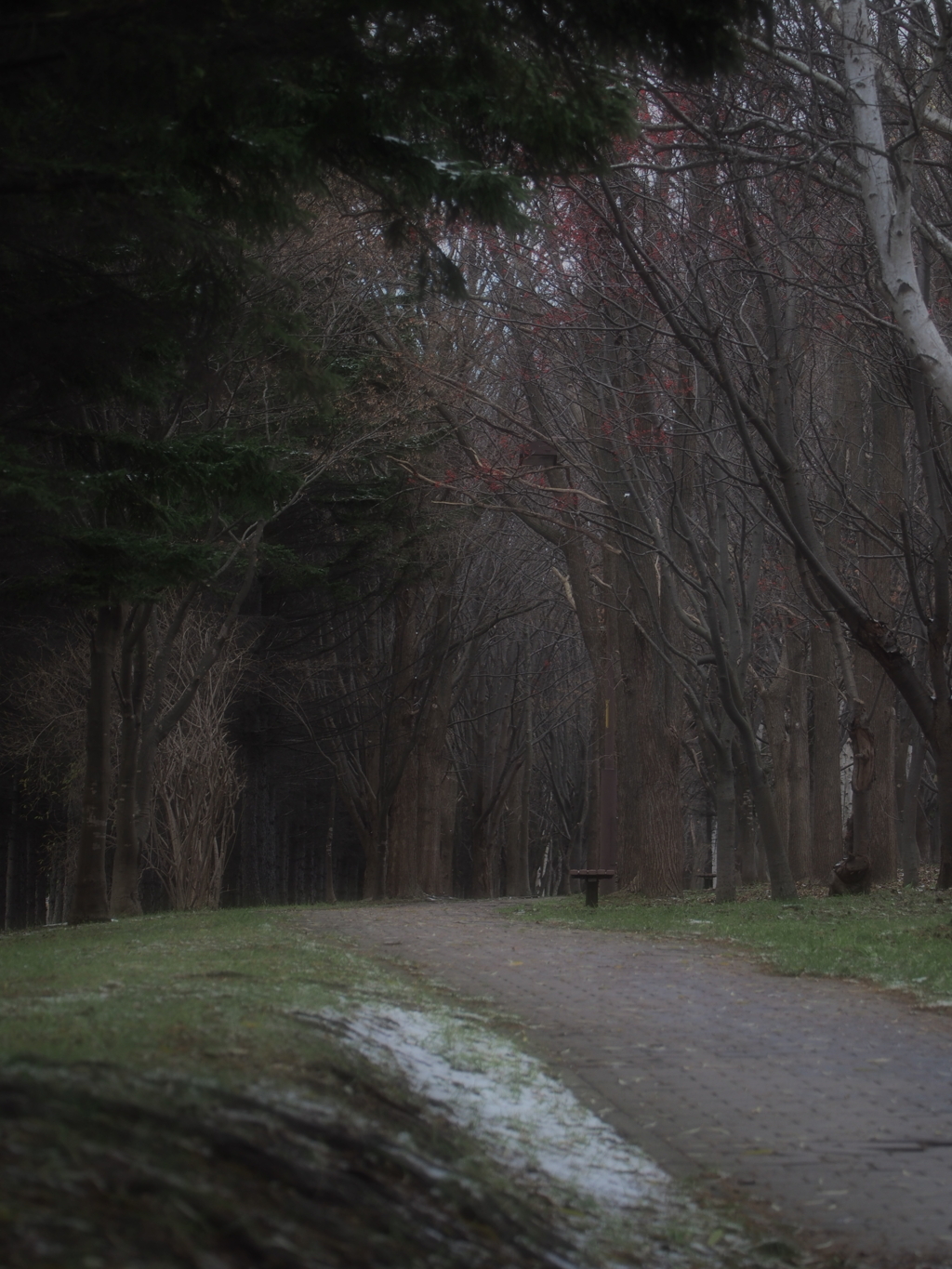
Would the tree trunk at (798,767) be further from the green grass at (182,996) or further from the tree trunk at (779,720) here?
the green grass at (182,996)

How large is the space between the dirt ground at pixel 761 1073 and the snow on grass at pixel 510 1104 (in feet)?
0.72

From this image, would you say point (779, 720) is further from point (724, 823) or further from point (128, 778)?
point (128, 778)

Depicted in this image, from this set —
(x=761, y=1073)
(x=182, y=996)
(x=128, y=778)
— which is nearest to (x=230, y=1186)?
(x=182, y=996)

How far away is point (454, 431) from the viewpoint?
21672mm

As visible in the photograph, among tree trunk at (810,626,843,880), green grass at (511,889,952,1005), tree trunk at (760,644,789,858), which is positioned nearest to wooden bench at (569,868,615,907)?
green grass at (511,889,952,1005)

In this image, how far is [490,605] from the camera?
88.2 ft

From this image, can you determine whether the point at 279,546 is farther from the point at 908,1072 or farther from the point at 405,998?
the point at 908,1072

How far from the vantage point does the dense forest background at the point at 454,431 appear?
688cm

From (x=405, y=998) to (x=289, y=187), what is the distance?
17.0 ft

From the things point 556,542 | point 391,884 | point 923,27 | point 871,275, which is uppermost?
point 923,27

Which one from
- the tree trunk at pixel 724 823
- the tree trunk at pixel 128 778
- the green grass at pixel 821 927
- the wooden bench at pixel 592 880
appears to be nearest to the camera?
the green grass at pixel 821 927

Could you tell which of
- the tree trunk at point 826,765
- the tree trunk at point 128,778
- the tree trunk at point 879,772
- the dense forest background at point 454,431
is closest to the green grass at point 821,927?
the dense forest background at point 454,431

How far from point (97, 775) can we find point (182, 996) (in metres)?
10.1

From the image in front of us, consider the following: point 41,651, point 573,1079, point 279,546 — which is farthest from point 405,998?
point 41,651
